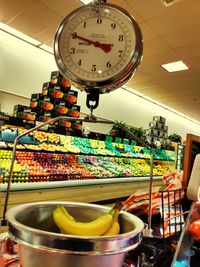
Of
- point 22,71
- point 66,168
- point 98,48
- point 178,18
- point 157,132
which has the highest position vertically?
point 178,18

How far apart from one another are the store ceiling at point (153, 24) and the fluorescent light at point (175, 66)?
121 mm

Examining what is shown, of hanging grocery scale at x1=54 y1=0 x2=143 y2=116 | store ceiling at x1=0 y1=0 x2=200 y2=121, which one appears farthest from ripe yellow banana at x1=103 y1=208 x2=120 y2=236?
store ceiling at x1=0 y1=0 x2=200 y2=121

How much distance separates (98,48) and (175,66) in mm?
5043

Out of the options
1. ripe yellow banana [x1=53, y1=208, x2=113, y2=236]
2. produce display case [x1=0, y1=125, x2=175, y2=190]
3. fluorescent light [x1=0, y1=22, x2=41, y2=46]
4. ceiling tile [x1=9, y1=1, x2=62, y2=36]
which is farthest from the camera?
fluorescent light [x1=0, y1=22, x2=41, y2=46]

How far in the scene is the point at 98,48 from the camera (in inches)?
38.5

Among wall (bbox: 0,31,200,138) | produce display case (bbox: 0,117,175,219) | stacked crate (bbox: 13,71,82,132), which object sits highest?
wall (bbox: 0,31,200,138)

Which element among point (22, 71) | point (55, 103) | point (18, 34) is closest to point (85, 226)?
point (55, 103)

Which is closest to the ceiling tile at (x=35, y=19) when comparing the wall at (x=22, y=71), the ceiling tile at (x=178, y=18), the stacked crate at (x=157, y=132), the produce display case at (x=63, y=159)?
the wall at (x=22, y=71)

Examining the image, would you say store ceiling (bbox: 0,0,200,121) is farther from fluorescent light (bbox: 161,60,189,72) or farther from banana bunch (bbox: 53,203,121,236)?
banana bunch (bbox: 53,203,121,236)

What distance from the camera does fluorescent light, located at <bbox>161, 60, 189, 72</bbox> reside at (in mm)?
5363

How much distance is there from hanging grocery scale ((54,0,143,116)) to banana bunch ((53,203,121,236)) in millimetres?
449

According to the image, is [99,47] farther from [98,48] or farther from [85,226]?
[85,226]

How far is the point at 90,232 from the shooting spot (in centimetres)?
59

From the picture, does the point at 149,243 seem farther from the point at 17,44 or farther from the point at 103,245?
the point at 17,44
